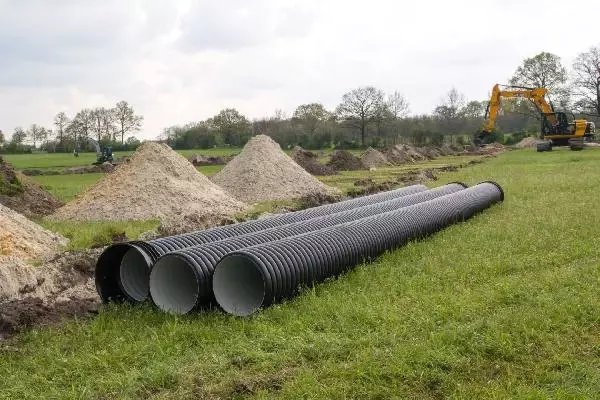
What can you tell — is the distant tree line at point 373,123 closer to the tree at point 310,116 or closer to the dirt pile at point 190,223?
the tree at point 310,116

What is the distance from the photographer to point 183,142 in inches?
2719

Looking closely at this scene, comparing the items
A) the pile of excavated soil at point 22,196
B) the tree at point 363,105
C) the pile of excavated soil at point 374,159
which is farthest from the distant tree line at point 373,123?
the pile of excavated soil at point 22,196

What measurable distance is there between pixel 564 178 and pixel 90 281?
1624 centimetres

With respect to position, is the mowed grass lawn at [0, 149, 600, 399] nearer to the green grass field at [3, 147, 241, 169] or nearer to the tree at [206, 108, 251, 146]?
the green grass field at [3, 147, 241, 169]

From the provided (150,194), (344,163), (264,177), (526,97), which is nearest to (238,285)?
(150,194)

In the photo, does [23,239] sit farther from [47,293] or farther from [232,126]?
[232,126]

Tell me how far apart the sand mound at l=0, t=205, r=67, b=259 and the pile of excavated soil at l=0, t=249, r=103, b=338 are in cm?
75

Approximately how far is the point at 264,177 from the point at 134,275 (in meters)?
13.4

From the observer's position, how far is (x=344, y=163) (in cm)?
3656

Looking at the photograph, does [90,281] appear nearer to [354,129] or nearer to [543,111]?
[543,111]

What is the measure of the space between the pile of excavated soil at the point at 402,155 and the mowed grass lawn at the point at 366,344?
3504 cm

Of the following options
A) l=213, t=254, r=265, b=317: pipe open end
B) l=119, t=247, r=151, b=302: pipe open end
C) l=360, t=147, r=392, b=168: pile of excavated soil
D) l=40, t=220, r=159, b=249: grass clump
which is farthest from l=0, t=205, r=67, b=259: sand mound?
l=360, t=147, r=392, b=168: pile of excavated soil

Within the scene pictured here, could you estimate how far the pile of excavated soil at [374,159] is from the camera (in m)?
39.0

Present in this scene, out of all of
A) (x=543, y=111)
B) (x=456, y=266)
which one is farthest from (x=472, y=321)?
(x=543, y=111)
